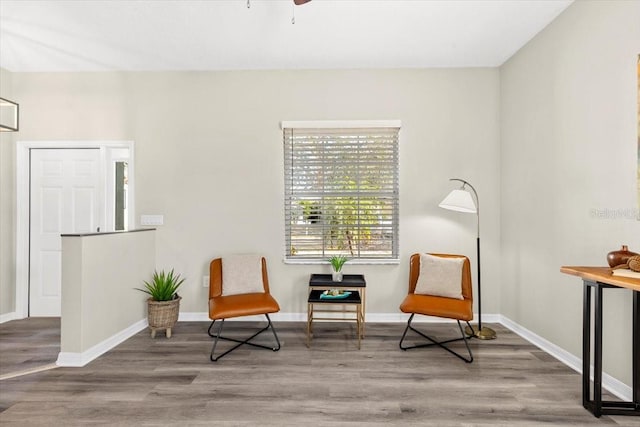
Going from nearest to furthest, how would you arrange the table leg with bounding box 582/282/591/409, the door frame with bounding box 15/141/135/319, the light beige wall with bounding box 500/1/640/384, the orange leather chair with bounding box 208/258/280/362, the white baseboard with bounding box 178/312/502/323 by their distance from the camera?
the table leg with bounding box 582/282/591/409, the light beige wall with bounding box 500/1/640/384, the orange leather chair with bounding box 208/258/280/362, the white baseboard with bounding box 178/312/502/323, the door frame with bounding box 15/141/135/319

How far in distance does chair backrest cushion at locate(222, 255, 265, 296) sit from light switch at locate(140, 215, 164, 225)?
1.00m

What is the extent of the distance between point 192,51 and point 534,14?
3152 mm

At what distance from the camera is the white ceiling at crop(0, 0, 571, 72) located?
8.67 ft

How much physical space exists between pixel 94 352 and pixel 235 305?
124 centimetres

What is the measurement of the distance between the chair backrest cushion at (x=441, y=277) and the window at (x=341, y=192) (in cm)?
53

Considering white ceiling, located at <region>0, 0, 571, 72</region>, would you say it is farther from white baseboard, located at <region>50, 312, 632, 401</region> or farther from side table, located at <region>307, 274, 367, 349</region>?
white baseboard, located at <region>50, 312, 632, 401</region>

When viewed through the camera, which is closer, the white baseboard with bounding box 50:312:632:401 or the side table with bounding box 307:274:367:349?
the white baseboard with bounding box 50:312:632:401

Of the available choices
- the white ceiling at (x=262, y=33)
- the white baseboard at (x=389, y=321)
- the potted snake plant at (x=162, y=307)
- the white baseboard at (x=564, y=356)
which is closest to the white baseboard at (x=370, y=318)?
the white baseboard at (x=389, y=321)

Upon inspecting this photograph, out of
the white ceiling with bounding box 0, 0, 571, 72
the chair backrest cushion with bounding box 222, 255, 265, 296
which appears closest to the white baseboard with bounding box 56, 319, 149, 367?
the chair backrest cushion with bounding box 222, 255, 265, 296

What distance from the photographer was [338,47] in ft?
10.6

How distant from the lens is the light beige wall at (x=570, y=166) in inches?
84.4

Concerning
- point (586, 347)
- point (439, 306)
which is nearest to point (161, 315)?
point (439, 306)

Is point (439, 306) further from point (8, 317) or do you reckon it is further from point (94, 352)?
point (8, 317)

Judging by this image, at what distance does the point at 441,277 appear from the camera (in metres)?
3.10
